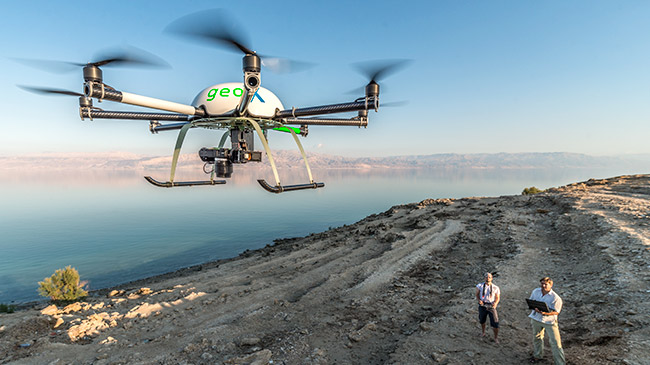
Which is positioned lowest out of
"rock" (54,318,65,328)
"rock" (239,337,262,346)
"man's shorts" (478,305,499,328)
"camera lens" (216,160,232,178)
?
"rock" (54,318,65,328)

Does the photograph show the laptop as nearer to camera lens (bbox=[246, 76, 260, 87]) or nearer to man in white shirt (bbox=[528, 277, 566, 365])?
man in white shirt (bbox=[528, 277, 566, 365])

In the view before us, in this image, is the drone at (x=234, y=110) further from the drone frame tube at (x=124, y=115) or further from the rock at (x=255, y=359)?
the rock at (x=255, y=359)

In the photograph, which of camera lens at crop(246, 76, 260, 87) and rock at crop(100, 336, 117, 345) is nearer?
rock at crop(100, 336, 117, 345)

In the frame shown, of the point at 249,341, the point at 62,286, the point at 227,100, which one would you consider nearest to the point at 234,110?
the point at 227,100

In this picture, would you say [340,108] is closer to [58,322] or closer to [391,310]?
[391,310]

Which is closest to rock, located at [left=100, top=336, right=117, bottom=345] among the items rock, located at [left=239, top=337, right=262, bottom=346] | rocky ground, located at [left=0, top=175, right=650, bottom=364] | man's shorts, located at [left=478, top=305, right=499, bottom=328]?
rocky ground, located at [left=0, top=175, right=650, bottom=364]

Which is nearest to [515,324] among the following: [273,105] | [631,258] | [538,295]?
[538,295]
